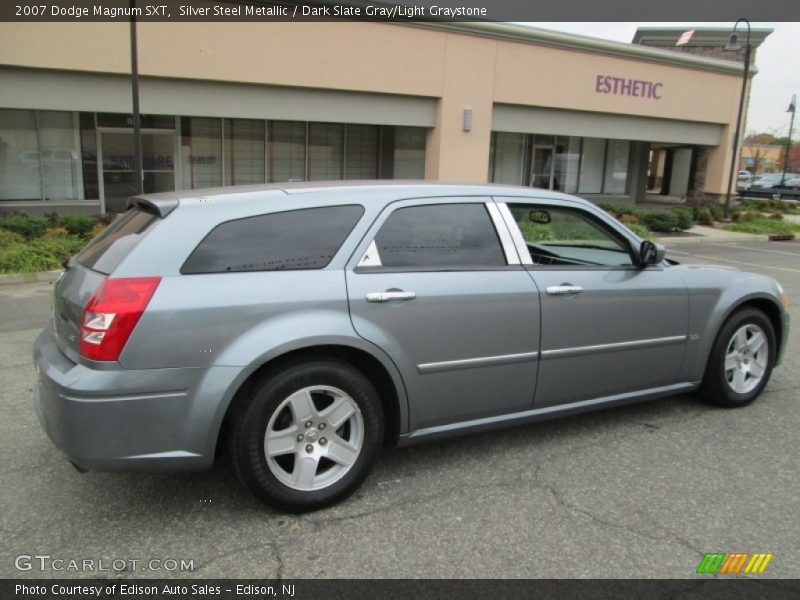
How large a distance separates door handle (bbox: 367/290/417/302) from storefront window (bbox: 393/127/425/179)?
55.5 feet

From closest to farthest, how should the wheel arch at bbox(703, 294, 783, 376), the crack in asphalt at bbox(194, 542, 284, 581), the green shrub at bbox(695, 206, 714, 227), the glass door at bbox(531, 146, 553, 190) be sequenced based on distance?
the crack in asphalt at bbox(194, 542, 284, 581), the wheel arch at bbox(703, 294, 783, 376), the green shrub at bbox(695, 206, 714, 227), the glass door at bbox(531, 146, 553, 190)

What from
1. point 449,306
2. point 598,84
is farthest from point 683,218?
point 449,306

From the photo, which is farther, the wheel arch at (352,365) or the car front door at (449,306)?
the car front door at (449,306)

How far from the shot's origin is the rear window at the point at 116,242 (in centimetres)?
312

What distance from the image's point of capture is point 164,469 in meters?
3.00

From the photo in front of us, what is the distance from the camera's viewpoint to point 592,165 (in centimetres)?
2348

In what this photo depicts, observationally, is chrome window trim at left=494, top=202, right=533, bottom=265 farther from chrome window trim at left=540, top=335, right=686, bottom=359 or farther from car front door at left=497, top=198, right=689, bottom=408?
chrome window trim at left=540, top=335, right=686, bottom=359

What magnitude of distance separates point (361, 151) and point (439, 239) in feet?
56.1

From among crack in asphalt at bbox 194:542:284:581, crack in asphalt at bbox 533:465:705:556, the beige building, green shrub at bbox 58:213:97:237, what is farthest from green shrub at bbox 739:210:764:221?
crack in asphalt at bbox 194:542:284:581

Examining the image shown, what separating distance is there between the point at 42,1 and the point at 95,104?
2.02 metres

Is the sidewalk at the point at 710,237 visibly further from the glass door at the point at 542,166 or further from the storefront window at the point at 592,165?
the glass door at the point at 542,166

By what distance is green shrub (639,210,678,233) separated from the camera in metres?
18.6

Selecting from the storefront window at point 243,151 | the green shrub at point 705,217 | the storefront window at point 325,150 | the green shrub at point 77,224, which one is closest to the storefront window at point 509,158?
the storefront window at point 325,150

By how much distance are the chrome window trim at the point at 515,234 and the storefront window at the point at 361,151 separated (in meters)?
16.3
